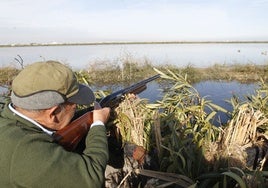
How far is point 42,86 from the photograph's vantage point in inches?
67.4

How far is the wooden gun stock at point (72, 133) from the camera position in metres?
1.92

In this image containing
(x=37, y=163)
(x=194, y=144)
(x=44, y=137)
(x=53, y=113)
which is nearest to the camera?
(x=37, y=163)

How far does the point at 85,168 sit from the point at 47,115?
0.36 meters

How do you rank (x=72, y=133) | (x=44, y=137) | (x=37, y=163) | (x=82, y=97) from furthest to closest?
1. (x=72, y=133)
2. (x=82, y=97)
3. (x=44, y=137)
4. (x=37, y=163)

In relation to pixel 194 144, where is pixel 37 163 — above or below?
above

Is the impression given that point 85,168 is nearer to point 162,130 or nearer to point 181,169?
point 181,169

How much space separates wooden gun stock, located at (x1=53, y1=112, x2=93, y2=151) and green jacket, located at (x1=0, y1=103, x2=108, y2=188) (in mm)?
227

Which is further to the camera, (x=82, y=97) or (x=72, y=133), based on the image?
(x=72, y=133)

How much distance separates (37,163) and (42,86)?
395 millimetres

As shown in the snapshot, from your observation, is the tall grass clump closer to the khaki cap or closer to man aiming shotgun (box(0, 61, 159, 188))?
man aiming shotgun (box(0, 61, 159, 188))

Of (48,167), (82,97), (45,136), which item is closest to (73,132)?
(82,97)

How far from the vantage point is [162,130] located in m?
3.44

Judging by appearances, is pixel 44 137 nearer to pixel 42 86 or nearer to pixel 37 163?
pixel 37 163

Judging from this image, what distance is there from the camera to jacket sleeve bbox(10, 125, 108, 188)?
154cm
